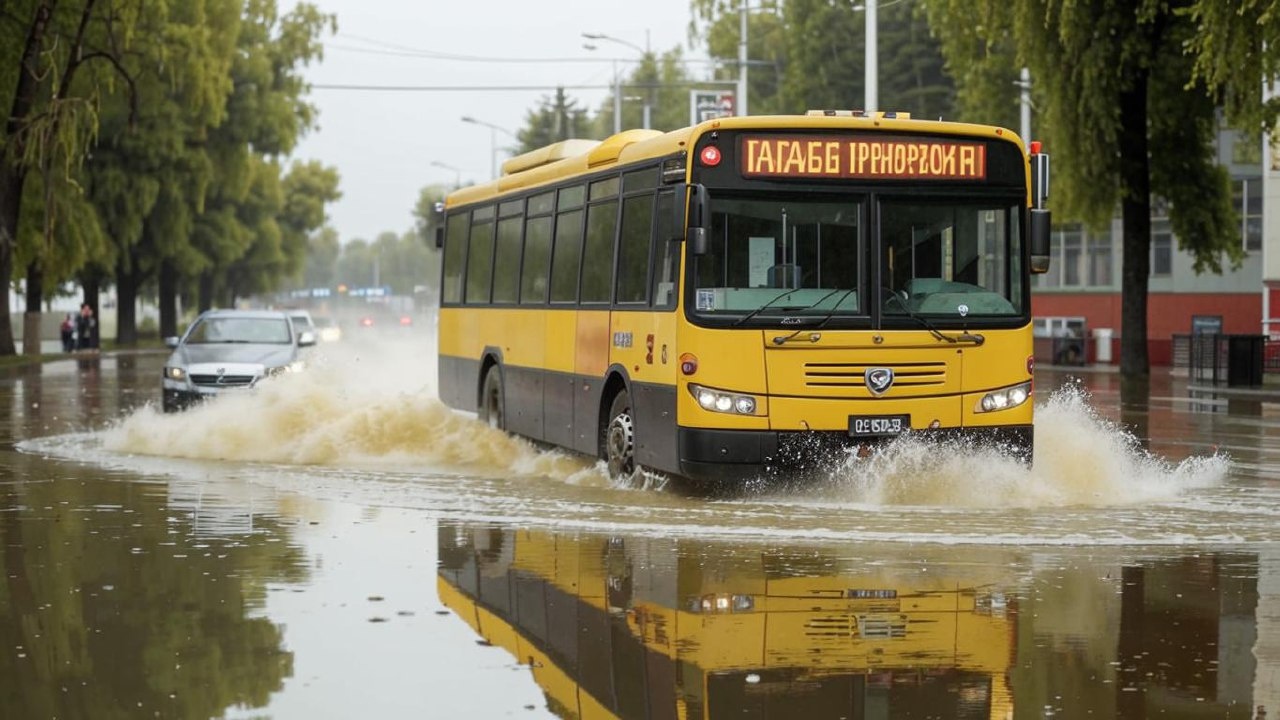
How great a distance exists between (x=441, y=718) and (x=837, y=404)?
25.6 ft

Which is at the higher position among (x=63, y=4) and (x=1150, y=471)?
(x=63, y=4)

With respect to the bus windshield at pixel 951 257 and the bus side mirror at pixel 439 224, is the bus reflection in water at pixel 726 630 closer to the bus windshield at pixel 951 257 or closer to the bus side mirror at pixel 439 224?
the bus windshield at pixel 951 257

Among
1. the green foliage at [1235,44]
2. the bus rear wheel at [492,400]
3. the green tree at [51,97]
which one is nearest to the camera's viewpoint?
the bus rear wheel at [492,400]

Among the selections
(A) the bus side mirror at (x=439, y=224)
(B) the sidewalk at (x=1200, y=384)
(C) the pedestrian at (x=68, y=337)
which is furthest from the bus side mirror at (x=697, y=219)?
(C) the pedestrian at (x=68, y=337)

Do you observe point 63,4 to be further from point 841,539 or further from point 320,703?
point 320,703

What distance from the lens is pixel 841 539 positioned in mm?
12258

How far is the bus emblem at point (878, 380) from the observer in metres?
14.6

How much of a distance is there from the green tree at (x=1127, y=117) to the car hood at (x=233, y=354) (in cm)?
1481

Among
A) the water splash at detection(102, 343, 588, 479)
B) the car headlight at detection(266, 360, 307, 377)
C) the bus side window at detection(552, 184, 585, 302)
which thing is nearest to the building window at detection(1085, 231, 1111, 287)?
the car headlight at detection(266, 360, 307, 377)

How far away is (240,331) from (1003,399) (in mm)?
15215

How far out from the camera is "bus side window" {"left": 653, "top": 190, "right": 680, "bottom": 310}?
14.9 meters

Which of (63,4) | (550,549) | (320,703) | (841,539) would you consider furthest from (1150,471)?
(63,4)

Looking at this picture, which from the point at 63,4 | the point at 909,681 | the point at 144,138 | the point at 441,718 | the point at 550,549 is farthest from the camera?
the point at 144,138

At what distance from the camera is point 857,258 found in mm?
14805
